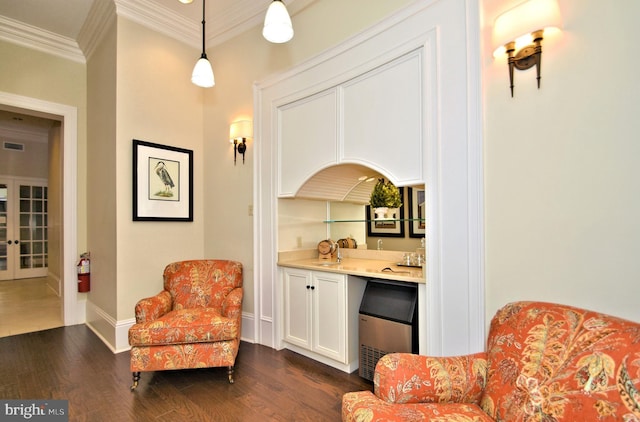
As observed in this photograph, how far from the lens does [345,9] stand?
260 cm

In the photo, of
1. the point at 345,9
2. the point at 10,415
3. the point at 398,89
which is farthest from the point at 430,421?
the point at 345,9

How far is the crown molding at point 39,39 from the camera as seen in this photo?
3.47m

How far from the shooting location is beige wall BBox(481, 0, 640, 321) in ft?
4.73

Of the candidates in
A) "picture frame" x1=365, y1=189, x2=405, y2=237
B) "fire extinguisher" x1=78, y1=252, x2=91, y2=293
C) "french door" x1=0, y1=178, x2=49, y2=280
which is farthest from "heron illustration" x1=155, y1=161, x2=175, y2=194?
"french door" x1=0, y1=178, x2=49, y2=280

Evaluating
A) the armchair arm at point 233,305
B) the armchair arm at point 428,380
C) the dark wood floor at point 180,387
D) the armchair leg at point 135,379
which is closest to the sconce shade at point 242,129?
the armchair arm at point 233,305

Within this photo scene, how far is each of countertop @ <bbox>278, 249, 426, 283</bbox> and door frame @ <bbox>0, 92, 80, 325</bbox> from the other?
2.74m

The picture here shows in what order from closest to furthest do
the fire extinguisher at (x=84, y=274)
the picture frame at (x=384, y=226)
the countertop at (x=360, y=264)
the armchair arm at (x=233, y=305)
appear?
the countertop at (x=360, y=264) < the armchair arm at (x=233, y=305) < the picture frame at (x=384, y=226) < the fire extinguisher at (x=84, y=274)

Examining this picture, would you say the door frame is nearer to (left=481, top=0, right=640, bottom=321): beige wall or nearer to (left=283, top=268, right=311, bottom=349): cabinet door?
(left=283, top=268, right=311, bottom=349): cabinet door

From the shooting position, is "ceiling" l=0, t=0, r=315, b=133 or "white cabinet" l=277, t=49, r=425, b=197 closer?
"white cabinet" l=277, t=49, r=425, b=197

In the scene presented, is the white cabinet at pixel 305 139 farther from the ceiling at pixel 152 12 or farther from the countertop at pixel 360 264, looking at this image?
the ceiling at pixel 152 12

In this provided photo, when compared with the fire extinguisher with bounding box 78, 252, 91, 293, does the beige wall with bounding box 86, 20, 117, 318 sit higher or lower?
higher

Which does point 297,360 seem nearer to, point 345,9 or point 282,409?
point 282,409

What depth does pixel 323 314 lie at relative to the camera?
2725 mm

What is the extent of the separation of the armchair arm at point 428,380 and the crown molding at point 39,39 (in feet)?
16.1
